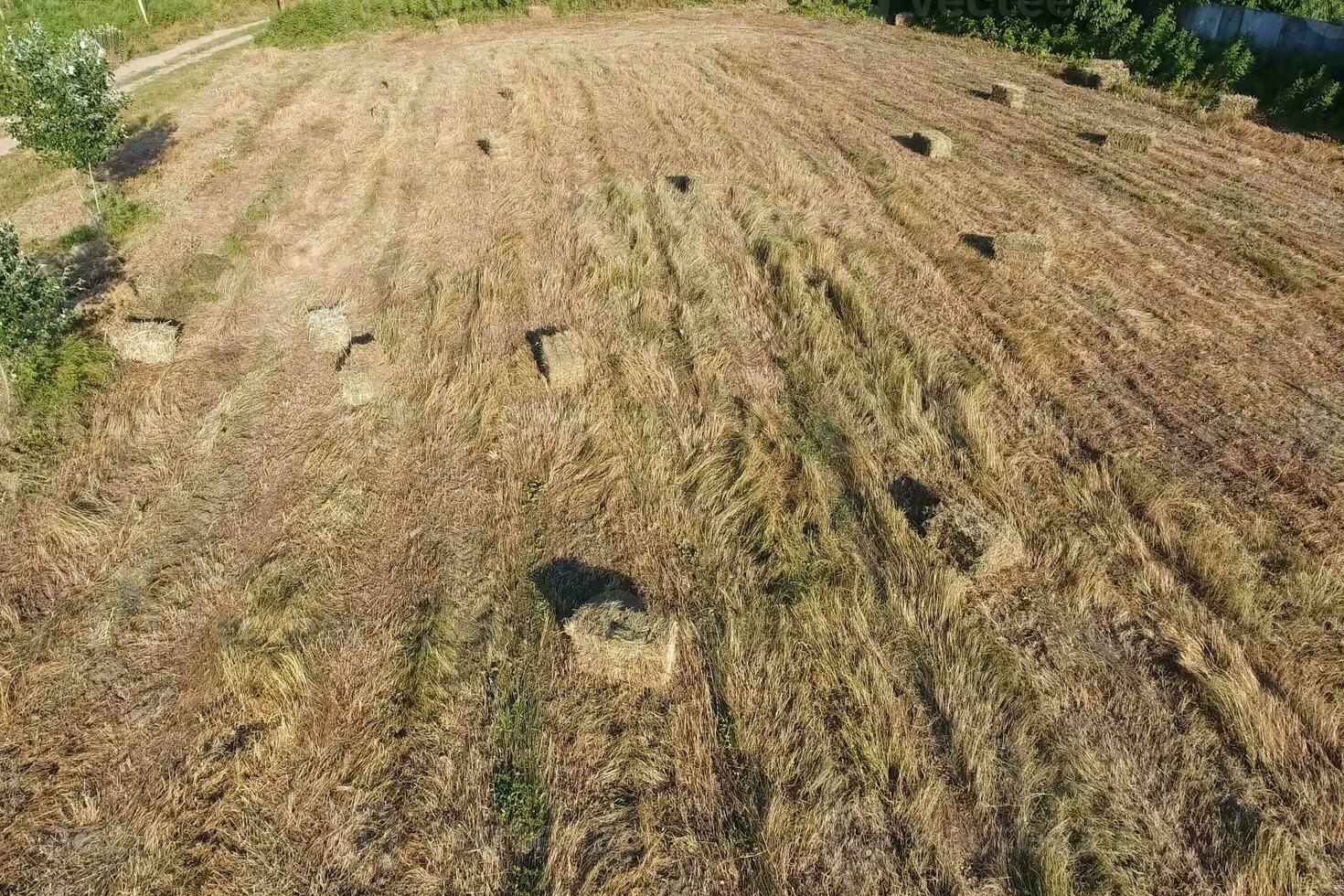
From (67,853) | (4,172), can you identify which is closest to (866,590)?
(67,853)

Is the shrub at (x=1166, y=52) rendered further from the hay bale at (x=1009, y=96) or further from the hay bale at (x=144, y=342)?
the hay bale at (x=144, y=342)

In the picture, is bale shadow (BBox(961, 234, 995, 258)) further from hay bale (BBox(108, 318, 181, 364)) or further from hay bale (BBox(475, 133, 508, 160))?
hay bale (BBox(108, 318, 181, 364))

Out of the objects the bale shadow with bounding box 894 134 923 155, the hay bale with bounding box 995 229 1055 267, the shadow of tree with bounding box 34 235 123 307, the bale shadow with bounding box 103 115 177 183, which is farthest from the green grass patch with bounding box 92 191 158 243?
the bale shadow with bounding box 894 134 923 155

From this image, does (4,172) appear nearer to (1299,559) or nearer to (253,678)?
(253,678)

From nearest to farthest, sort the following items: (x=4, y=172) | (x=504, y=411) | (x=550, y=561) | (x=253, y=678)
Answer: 1. (x=253, y=678)
2. (x=550, y=561)
3. (x=504, y=411)
4. (x=4, y=172)

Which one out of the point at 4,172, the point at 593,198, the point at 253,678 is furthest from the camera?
the point at 4,172

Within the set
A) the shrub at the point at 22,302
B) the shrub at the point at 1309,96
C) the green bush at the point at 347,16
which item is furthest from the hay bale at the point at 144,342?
the shrub at the point at 1309,96

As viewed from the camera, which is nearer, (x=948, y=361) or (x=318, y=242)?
(x=948, y=361)
